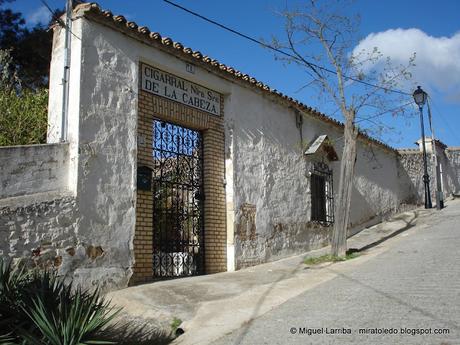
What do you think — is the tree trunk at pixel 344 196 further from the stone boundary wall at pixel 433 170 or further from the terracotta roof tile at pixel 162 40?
the stone boundary wall at pixel 433 170

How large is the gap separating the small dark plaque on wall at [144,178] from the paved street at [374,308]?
2.92m

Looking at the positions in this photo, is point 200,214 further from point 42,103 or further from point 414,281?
point 414,281

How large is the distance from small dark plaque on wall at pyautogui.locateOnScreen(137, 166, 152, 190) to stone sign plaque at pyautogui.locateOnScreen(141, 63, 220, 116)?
1.31m

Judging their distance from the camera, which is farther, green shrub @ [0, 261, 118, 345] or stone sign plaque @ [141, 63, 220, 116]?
stone sign plaque @ [141, 63, 220, 116]

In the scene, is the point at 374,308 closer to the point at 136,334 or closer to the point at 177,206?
the point at 136,334

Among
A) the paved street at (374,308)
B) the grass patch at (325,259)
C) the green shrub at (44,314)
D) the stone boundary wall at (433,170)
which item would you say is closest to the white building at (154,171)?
the grass patch at (325,259)

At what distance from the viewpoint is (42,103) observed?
8133mm

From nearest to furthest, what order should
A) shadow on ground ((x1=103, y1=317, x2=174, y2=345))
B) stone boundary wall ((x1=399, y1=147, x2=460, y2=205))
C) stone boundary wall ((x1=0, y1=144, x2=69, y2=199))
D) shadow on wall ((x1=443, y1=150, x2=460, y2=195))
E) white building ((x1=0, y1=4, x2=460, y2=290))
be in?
1. shadow on ground ((x1=103, y1=317, x2=174, y2=345))
2. stone boundary wall ((x1=0, y1=144, x2=69, y2=199))
3. white building ((x1=0, y1=4, x2=460, y2=290))
4. stone boundary wall ((x1=399, y1=147, x2=460, y2=205))
5. shadow on wall ((x1=443, y1=150, x2=460, y2=195))

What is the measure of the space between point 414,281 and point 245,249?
357 cm

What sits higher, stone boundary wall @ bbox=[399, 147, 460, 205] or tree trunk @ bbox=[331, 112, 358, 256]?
stone boundary wall @ bbox=[399, 147, 460, 205]

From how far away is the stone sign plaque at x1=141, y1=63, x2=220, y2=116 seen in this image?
26.4 ft

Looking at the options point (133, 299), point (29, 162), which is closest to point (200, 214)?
point (133, 299)

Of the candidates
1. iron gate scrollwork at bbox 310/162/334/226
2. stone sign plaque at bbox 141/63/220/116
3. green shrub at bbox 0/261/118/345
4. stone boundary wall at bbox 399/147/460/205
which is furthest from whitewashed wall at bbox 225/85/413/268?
stone boundary wall at bbox 399/147/460/205

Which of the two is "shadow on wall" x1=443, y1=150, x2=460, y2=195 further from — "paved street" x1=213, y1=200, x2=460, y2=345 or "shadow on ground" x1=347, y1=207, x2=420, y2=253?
"paved street" x1=213, y1=200, x2=460, y2=345
